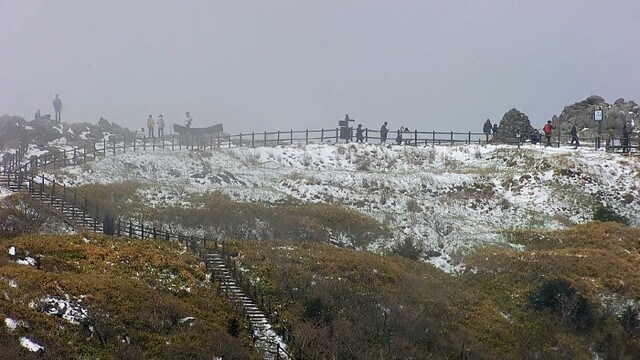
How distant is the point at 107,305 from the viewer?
Answer: 79.3ft

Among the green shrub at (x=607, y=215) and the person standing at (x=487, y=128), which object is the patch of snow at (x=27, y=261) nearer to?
the green shrub at (x=607, y=215)

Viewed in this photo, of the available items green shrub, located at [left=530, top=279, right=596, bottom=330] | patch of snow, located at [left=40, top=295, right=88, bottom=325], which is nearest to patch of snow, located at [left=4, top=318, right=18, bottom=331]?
patch of snow, located at [left=40, top=295, right=88, bottom=325]

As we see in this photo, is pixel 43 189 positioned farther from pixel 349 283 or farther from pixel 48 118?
pixel 48 118

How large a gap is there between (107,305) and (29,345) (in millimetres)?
3700

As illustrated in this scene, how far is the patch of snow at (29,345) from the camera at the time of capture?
20641mm

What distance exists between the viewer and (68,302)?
928 inches

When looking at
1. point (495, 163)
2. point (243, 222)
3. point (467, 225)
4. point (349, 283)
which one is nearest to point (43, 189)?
point (243, 222)

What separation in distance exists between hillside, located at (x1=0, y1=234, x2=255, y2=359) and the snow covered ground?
1261 centimetres

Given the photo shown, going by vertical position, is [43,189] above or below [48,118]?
below

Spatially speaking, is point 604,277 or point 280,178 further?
point 280,178

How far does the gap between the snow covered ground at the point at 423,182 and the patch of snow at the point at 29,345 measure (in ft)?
65.8

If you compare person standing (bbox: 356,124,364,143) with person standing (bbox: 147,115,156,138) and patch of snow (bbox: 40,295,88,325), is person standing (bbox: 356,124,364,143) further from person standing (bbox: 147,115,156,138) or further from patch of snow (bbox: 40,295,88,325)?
patch of snow (bbox: 40,295,88,325)

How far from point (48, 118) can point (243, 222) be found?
3574 cm

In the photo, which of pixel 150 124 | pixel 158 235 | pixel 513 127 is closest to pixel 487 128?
pixel 513 127
